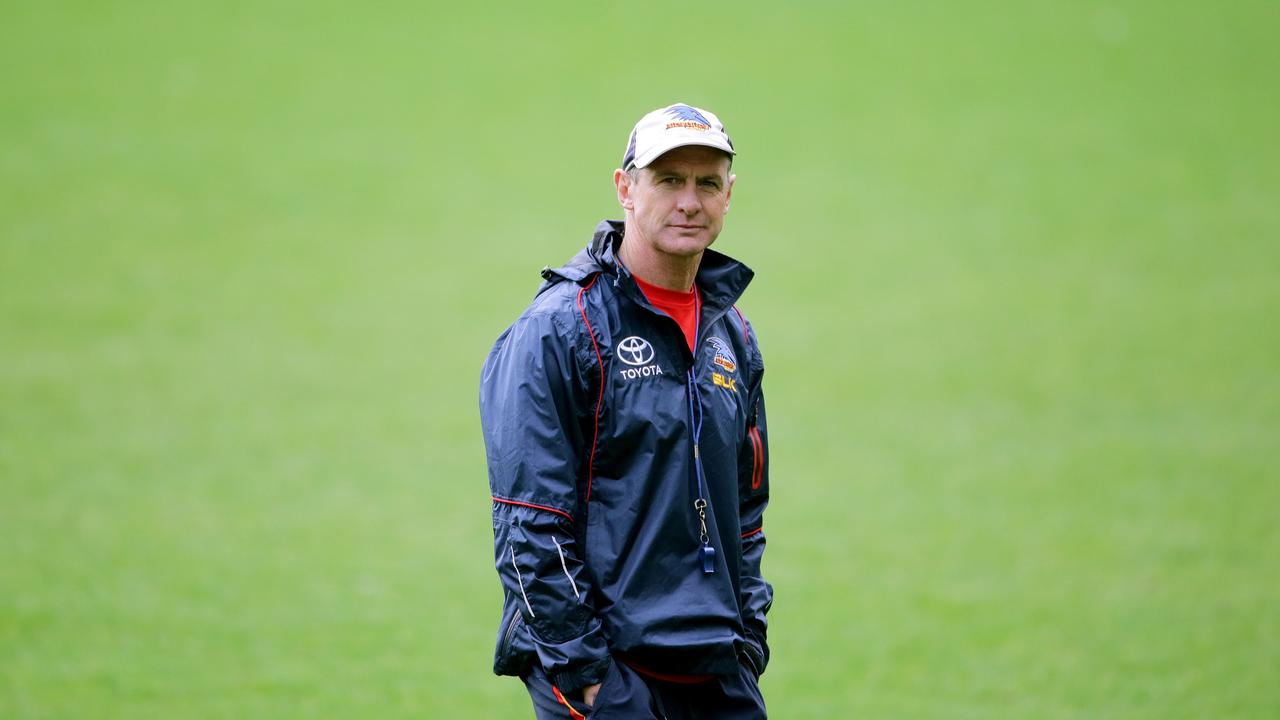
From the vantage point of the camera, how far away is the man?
10.5 ft

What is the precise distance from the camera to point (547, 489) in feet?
10.4

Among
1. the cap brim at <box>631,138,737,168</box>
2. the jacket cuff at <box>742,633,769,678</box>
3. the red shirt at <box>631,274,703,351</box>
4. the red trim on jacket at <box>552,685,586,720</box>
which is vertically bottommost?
the red trim on jacket at <box>552,685,586,720</box>

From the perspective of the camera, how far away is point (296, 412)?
11438mm

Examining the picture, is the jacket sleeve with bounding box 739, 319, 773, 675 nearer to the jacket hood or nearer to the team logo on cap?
the jacket hood

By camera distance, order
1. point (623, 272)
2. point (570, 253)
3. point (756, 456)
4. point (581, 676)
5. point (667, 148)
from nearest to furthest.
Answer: point (581, 676), point (667, 148), point (623, 272), point (756, 456), point (570, 253)

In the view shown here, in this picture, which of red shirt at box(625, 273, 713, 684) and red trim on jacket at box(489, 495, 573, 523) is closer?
red trim on jacket at box(489, 495, 573, 523)

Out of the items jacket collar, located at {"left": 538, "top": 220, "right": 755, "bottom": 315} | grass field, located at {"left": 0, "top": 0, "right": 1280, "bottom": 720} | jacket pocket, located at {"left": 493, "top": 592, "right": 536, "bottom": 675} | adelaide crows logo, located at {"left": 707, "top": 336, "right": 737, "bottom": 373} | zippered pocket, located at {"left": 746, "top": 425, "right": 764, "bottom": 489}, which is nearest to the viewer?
jacket pocket, located at {"left": 493, "top": 592, "right": 536, "bottom": 675}

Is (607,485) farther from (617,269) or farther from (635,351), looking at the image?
(617,269)

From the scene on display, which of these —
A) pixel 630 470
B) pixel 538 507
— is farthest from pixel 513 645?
pixel 630 470

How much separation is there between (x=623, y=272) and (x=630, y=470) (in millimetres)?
476

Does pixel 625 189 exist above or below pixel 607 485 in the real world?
above

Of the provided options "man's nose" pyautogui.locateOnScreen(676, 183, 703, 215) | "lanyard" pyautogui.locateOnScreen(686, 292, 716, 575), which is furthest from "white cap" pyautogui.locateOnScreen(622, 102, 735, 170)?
"lanyard" pyautogui.locateOnScreen(686, 292, 716, 575)

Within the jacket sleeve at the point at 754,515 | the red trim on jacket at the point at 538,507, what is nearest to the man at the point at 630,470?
the red trim on jacket at the point at 538,507

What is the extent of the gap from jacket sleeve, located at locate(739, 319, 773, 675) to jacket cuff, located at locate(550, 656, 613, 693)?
0.53 m
